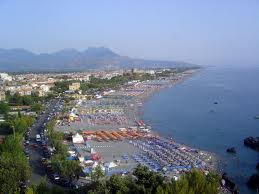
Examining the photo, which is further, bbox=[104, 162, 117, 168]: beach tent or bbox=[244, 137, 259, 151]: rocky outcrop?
bbox=[244, 137, 259, 151]: rocky outcrop

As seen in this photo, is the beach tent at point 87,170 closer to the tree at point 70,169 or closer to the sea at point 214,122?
the tree at point 70,169

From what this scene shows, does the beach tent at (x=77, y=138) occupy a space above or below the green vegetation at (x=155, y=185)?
below

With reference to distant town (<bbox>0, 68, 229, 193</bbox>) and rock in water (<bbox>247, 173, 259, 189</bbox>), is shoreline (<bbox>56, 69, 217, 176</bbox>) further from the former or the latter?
rock in water (<bbox>247, 173, 259, 189</bbox>)

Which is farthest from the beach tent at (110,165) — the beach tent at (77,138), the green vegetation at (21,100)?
the green vegetation at (21,100)

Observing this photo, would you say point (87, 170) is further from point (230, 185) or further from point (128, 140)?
point (128, 140)

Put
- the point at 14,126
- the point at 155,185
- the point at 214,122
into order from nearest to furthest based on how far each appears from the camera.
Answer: the point at 155,185
the point at 14,126
the point at 214,122

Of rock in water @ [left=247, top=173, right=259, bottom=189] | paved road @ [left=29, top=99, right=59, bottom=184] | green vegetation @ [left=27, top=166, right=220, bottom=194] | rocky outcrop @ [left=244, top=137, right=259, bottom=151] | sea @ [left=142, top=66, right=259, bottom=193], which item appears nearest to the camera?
green vegetation @ [left=27, top=166, right=220, bottom=194]

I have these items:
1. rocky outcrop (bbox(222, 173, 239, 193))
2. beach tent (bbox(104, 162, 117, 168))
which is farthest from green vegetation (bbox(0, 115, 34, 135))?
rocky outcrop (bbox(222, 173, 239, 193))

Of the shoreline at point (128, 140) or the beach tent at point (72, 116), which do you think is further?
the beach tent at point (72, 116)

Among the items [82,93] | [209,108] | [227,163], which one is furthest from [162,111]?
[227,163]

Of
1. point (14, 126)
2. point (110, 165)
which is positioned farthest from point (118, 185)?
point (14, 126)
